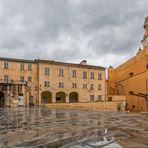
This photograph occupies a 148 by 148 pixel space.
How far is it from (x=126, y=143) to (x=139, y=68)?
43921mm

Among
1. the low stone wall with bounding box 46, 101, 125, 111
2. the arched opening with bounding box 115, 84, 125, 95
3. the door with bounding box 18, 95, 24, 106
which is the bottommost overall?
the low stone wall with bounding box 46, 101, 125, 111

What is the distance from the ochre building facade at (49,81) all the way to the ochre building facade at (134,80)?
547 cm

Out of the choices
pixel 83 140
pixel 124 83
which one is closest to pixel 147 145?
pixel 83 140

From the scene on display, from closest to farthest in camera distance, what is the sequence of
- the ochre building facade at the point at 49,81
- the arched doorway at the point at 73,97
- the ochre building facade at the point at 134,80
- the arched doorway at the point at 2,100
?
the arched doorway at the point at 2,100
the ochre building facade at the point at 49,81
the ochre building facade at the point at 134,80
the arched doorway at the point at 73,97

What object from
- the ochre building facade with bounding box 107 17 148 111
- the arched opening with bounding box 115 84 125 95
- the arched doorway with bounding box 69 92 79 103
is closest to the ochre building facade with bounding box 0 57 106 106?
the arched doorway with bounding box 69 92 79 103

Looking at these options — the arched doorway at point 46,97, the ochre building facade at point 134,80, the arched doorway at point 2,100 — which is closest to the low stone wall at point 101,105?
the ochre building facade at point 134,80

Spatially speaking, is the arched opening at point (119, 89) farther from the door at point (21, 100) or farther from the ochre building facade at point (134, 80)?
the door at point (21, 100)

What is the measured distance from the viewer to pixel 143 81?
41844 mm

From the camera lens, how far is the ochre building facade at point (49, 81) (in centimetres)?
4091

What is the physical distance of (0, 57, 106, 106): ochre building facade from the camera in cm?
4091

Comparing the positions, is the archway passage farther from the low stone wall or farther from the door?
the door

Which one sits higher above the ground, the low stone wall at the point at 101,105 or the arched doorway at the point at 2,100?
the arched doorway at the point at 2,100

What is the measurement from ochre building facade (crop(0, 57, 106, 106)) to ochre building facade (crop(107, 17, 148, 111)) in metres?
5.47

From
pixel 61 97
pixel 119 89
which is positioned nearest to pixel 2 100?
pixel 61 97
